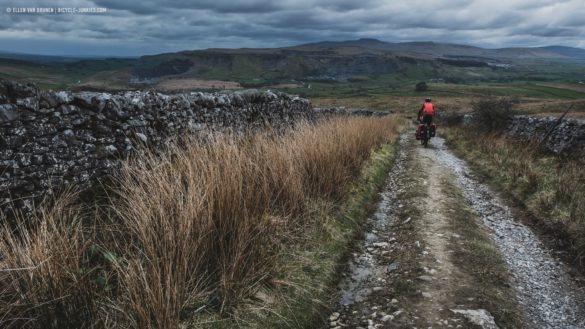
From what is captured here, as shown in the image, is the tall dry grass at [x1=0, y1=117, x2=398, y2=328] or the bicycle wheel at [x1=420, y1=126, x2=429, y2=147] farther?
the bicycle wheel at [x1=420, y1=126, x2=429, y2=147]

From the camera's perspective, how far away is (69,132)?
468 cm

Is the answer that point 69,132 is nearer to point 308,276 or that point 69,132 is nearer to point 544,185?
point 308,276

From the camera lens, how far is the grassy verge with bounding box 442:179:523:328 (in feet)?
12.7

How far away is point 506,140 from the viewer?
51.3ft

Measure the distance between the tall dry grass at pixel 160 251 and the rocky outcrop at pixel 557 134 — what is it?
423 inches

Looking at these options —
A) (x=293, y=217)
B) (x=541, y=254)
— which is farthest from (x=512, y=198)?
(x=293, y=217)

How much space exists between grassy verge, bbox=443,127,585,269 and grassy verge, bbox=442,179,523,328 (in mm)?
1091

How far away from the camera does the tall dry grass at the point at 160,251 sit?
8.04 feet

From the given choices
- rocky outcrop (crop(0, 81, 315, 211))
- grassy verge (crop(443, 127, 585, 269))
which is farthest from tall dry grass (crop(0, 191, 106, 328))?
grassy verge (crop(443, 127, 585, 269))

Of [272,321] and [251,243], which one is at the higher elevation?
[251,243]

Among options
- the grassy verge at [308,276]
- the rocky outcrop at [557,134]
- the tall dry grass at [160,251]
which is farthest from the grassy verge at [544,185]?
the tall dry grass at [160,251]

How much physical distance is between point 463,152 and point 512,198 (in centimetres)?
781

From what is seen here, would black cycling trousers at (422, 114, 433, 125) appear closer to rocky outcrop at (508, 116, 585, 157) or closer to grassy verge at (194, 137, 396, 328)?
rocky outcrop at (508, 116, 585, 157)

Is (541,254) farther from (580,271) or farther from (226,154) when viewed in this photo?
(226,154)
